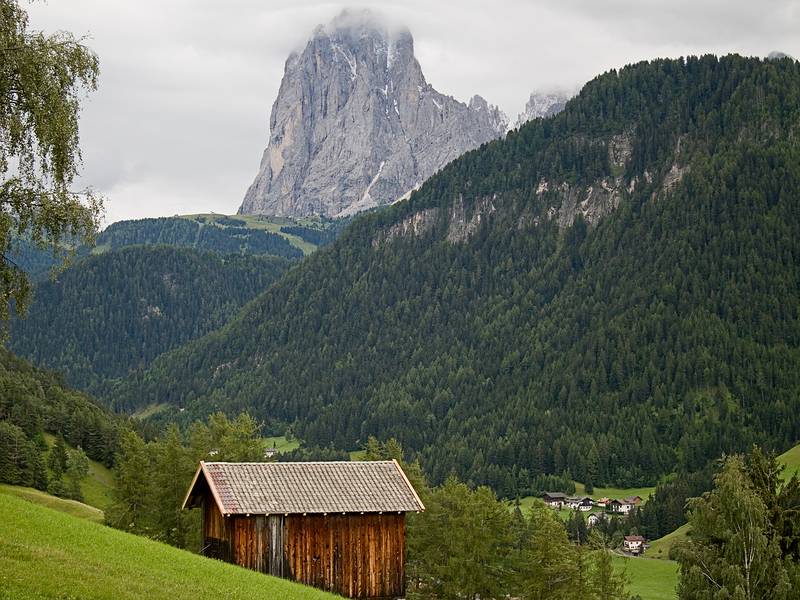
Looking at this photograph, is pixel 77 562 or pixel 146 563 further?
pixel 146 563

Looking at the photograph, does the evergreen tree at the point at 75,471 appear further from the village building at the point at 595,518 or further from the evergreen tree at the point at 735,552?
the village building at the point at 595,518

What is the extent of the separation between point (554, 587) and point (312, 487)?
85.2 feet

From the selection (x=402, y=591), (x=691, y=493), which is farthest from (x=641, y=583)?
(x=402, y=591)

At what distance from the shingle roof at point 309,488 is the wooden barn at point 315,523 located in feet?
0.14

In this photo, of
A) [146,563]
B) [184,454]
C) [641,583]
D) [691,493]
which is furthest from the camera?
[691,493]

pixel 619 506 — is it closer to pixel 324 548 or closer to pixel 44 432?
pixel 44 432

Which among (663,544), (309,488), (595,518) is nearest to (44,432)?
(663,544)

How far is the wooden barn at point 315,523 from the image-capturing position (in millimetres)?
46062

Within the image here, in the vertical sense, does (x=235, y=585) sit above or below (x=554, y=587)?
above

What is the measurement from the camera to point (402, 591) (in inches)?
1902

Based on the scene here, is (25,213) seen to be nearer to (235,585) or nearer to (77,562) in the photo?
(77,562)

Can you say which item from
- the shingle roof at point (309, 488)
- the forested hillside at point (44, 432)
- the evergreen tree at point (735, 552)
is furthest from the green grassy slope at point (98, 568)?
the forested hillside at point (44, 432)

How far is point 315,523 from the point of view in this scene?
46.8 metres

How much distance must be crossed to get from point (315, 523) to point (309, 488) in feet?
5.43
